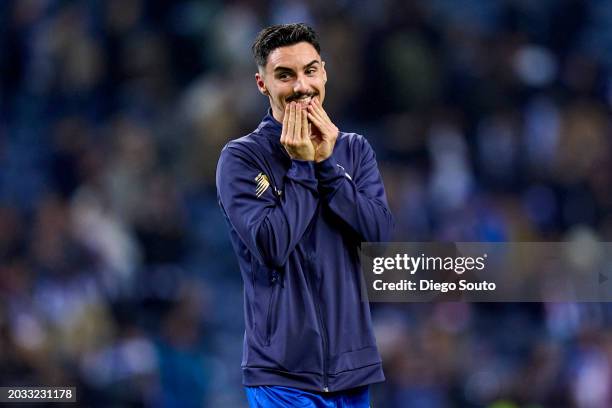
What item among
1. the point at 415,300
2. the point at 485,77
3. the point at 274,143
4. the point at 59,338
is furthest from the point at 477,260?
the point at 274,143

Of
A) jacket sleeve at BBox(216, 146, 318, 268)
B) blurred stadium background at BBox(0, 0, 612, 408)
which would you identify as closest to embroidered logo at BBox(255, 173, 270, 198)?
jacket sleeve at BBox(216, 146, 318, 268)

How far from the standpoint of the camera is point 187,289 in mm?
5879

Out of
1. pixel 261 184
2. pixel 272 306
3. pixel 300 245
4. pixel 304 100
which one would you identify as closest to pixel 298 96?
pixel 304 100

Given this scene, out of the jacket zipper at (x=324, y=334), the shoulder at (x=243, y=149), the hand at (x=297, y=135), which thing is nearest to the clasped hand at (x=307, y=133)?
the hand at (x=297, y=135)

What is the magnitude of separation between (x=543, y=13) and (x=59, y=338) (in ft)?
11.7

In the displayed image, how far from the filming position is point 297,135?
2572mm

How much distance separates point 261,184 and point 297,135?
0.16 metres

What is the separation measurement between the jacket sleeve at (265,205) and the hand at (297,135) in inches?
1.0

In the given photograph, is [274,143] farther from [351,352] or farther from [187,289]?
Answer: [187,289]

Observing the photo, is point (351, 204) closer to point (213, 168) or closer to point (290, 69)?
point (290, 69)

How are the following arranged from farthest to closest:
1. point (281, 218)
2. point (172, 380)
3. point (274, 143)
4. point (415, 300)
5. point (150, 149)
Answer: point (150, 149) < point (172, 380) < point (415, 300) < point (274, 143) < point (281, 218)

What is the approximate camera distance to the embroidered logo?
2.61 meters

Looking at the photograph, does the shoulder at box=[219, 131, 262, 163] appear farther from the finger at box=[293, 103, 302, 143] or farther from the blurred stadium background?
the blurred stadium background

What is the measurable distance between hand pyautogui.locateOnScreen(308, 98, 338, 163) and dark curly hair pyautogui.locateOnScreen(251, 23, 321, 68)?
185mm
